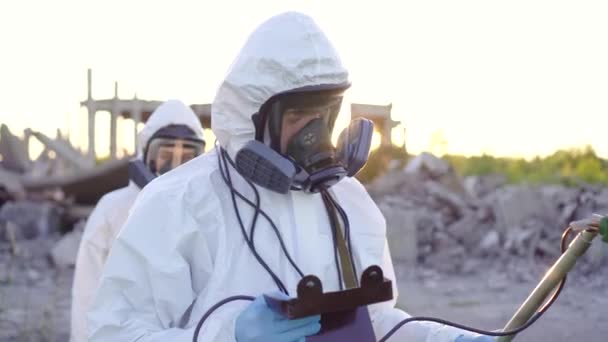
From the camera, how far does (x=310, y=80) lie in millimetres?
2129

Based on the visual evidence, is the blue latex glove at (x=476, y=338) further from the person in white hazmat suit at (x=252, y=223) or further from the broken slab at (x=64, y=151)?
the broken slab at (x=64, y=151)

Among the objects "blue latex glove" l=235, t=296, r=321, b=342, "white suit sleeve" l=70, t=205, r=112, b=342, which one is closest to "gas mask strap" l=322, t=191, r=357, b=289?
"blue latex glove" l=235, t=296, r=321, b=342

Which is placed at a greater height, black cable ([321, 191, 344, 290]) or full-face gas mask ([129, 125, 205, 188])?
black cable ([321, 191, 344, 290])

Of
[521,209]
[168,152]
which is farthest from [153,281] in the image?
[521,209]

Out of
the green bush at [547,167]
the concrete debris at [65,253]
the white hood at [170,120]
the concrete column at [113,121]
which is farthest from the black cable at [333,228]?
the green bush at [547,167]

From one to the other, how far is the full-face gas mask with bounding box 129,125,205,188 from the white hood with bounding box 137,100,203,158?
5 cm

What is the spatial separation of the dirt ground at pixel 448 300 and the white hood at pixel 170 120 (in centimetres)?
253

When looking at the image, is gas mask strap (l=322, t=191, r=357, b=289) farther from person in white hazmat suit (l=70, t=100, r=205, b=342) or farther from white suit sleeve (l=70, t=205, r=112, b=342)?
white suit sleeve (l=70, t=205, r=112, b=342)

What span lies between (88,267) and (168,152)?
0.80 m

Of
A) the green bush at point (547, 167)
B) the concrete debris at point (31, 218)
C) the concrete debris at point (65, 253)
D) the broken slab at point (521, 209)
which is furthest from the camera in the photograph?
the green bush at point (547, 167)

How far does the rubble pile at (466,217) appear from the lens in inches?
444

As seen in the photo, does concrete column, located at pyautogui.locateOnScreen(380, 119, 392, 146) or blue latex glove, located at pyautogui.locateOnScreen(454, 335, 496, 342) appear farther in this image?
concrete column, located at pyautogui.locateOnScreen(380, 119, 392, 146)

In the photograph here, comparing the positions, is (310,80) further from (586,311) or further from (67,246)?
(67,246)

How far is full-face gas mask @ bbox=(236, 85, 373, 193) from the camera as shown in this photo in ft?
6.81
